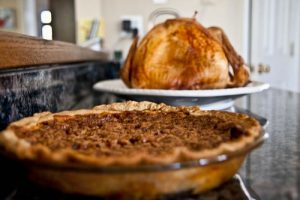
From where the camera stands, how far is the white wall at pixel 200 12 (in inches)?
102

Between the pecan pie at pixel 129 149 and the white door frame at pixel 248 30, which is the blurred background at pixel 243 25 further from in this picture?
the pecan pie at pixel 129 149

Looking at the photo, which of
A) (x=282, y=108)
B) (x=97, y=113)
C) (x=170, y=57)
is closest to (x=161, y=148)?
(x=97, y=113)

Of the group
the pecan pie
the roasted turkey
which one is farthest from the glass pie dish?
the roasted turkey

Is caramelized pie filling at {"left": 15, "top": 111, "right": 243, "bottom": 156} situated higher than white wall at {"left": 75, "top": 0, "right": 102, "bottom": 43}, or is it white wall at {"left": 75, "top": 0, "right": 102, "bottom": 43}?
white wall at {"left": 75, "top": 0, "right": 102, "bottom": 43}

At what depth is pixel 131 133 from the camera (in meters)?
0.42

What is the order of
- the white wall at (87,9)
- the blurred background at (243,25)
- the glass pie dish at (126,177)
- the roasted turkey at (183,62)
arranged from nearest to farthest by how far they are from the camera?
the glass pie dish at (126,177)
the roasted turkey at (183,62)
the white wall at (87,9)
the blurred background at (243,25)

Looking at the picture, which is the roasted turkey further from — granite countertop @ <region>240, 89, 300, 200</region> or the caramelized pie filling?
the caramelized pie filling

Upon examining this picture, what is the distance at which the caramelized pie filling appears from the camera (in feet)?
1.15

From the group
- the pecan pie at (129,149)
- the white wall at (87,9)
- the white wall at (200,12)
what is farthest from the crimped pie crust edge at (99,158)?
the white wall at (200,12)

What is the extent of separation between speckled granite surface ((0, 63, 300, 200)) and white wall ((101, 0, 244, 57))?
5.46 ft

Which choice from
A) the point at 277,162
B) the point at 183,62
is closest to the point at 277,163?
the point at 277,162

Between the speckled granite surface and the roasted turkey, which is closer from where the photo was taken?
the speckled granite surface

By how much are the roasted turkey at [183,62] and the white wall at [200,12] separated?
5.82 feet

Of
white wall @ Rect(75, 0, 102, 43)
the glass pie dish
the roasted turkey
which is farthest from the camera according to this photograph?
white wall @ Rect(75, 0, 102, 43)
